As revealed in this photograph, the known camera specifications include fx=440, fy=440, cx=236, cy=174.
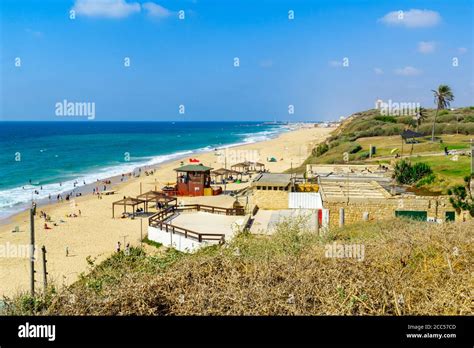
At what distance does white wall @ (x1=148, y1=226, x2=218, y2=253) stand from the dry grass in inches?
396

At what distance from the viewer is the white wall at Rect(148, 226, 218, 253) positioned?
1590 centimetres

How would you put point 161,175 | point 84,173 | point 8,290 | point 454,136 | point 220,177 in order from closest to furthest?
point 8,290 → point 454,136 → point 220,177 → point 161,175 → point 84,173

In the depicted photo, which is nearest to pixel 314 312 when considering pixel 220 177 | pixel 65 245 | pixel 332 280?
pixel 332 280

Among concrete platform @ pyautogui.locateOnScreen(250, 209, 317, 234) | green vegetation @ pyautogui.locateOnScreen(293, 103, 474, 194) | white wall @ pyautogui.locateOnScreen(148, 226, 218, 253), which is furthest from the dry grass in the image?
green vegetation @ pyautogui.locateOnScreen(293, 103, 474, 194)

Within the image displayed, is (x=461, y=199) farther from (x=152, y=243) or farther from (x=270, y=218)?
(x=152, y=243)

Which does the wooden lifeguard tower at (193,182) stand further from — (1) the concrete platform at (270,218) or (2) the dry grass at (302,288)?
(2) the dry grass at (302,288)

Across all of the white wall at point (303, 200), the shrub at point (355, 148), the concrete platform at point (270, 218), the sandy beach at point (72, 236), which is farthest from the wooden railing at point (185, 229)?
the shrub at point (355, 148)

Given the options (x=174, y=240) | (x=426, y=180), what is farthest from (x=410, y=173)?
(x=174, y=240)

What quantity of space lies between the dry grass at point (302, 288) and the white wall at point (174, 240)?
396 inches

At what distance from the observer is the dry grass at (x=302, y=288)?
4.33 metres
